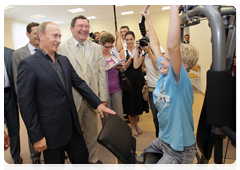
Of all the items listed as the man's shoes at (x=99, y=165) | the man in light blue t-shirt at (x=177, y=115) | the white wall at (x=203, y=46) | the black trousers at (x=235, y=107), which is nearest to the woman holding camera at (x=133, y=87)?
the man's shoes at (x=99, y=165)

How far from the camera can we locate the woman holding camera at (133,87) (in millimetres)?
2602

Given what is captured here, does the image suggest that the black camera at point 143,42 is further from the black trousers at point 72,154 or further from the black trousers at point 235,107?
the black trousers at point 72,154

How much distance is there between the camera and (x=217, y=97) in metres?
0.68

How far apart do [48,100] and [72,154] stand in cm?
56

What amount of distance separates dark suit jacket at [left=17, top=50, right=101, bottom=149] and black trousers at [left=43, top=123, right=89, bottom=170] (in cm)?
8

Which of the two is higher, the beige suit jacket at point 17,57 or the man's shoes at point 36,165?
the beige suit jacket at point 17,57

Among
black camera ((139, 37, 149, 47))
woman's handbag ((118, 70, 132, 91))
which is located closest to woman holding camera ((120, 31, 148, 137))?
woman's handbag ((118, 70, 132, 91))

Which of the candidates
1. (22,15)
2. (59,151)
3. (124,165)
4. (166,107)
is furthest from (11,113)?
(22,15)

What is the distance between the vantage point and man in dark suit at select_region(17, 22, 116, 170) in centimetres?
112

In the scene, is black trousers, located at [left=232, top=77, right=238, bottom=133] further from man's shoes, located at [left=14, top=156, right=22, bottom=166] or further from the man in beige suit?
man's shoes, located at [left=14, top=156, right=22, bottom=166]

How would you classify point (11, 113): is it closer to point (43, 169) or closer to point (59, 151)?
point (43, 169)

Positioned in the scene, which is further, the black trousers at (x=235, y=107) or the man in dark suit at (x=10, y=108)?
the man in dark suit at (x=10, y=108)

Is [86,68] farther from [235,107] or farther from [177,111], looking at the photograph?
[235,107]
